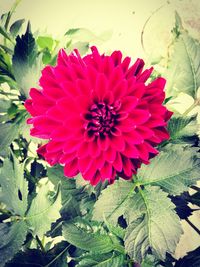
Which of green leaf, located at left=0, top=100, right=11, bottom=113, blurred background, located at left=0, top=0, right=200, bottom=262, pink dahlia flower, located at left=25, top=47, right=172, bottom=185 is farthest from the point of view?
blurred background, located at left=0, top=0, right=200, bottom=262

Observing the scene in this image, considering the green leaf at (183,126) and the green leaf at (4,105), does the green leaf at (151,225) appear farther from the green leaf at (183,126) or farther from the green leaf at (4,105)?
the green leaf at (4,105)

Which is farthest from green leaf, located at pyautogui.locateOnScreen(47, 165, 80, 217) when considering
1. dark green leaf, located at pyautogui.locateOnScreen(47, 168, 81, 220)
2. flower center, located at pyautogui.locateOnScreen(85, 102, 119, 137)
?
flower center, located at pyautogui.locateOnScreen(85, 102, 119, 137)

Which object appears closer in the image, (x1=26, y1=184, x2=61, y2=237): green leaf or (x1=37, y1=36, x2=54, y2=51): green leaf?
(x1=26, y1=184, x2=61, y2=237): green leaf

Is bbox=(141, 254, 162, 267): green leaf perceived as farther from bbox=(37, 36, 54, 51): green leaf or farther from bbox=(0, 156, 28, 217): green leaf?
bbox=(37, 36, 54, 51): green leaf

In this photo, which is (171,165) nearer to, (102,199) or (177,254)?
(102,199)

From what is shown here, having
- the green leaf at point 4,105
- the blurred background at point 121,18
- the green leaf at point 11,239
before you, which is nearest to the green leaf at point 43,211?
the green leaf at point 11,239

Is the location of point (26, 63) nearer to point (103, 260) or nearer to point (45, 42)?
point (45, 42)

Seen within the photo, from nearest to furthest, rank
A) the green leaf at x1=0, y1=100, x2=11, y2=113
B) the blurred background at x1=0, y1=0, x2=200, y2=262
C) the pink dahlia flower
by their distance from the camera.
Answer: the pink dahlia flower
the green leaf at x1=0, y1=100, x2=11, y2=113
the blurred background at x1=0, y1=0, x2=200, y2=262

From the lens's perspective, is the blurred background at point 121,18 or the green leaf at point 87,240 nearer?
the green leaf at point 87,240
